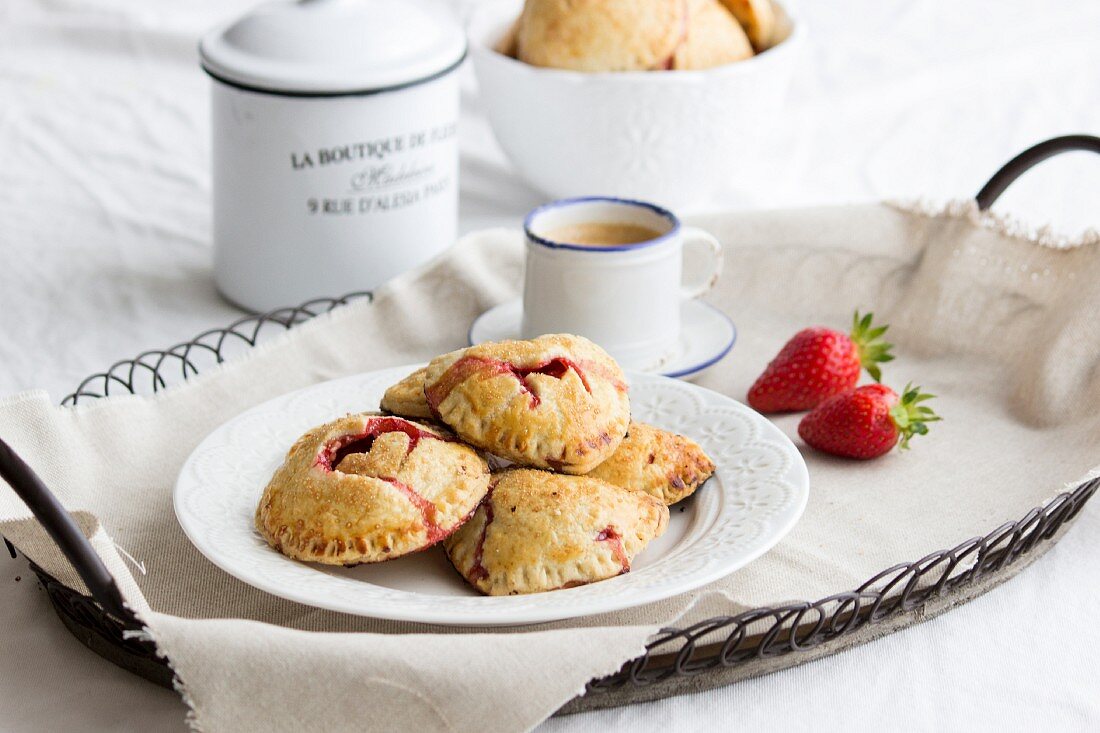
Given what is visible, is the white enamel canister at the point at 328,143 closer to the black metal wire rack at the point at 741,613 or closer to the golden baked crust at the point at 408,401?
the golden baked crust at the point at 408,401

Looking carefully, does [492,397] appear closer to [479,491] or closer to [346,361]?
[479,491]

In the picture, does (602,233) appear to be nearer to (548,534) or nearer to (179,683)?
(548,534)

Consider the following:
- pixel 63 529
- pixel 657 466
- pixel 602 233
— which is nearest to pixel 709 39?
pixel 602 233

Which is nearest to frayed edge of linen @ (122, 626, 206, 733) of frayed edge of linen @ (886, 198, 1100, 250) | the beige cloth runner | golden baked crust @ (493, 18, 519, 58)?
the beige cloth runner

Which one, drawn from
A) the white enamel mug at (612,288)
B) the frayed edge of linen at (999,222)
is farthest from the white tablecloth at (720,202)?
the white enamel mug at (612,288)

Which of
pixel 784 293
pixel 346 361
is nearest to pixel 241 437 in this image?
pixel 346 361

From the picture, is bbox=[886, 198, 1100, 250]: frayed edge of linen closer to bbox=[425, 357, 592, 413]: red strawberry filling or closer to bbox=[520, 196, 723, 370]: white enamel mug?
bbox=[520, 196, 723, 370]: white enamel mug
